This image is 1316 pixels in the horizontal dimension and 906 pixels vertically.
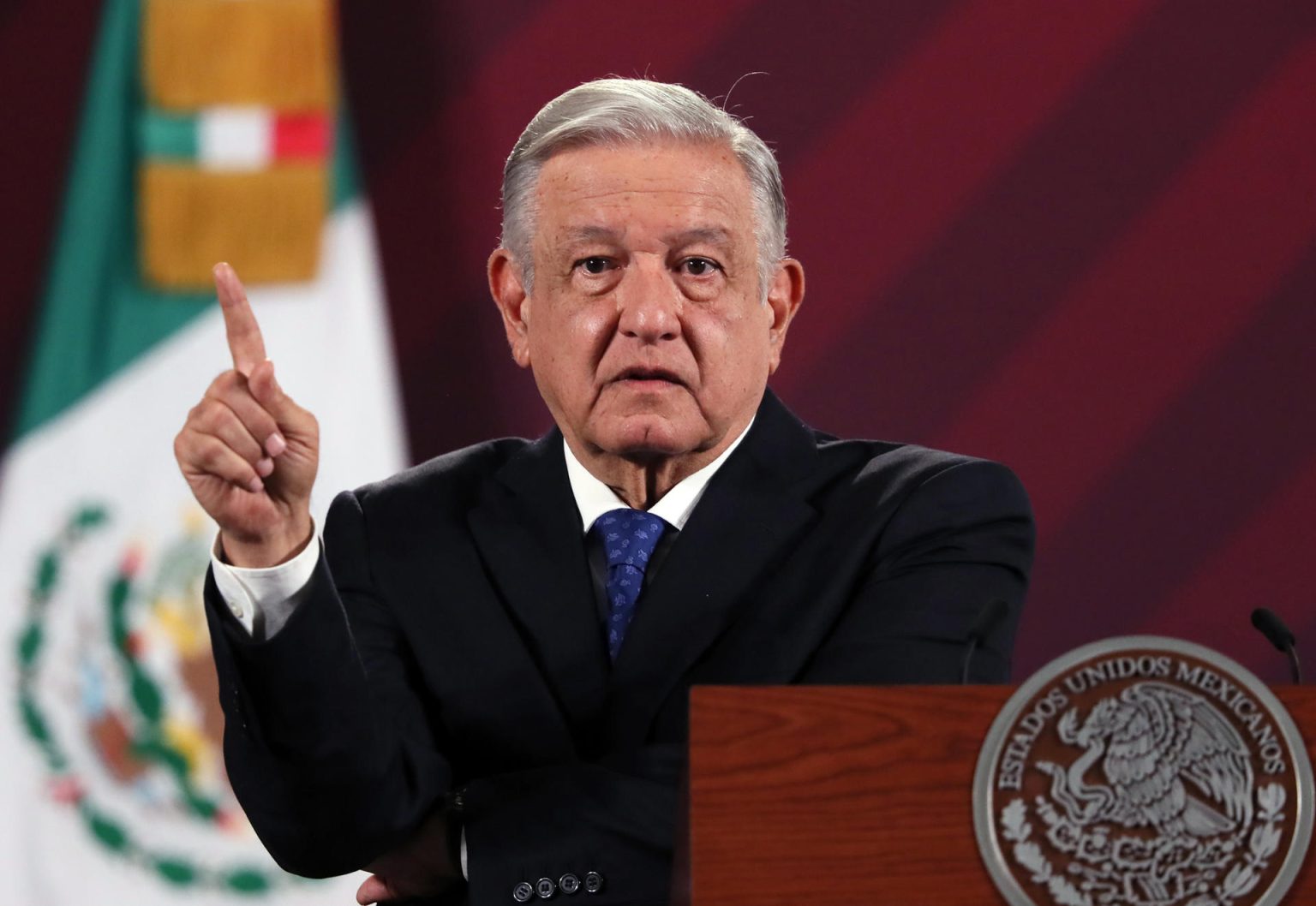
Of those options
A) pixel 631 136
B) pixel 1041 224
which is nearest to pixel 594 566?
pixel 631 136

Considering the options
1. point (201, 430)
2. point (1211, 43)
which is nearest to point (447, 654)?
point (201, 430)

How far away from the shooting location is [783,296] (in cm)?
247

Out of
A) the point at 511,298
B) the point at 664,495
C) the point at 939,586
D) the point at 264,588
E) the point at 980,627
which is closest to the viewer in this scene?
the point at 980,627

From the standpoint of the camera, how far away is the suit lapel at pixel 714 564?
2.03 meters

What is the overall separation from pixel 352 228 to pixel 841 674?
5.43 feet

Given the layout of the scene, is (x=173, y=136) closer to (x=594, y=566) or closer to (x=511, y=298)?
(x=511, y=298)

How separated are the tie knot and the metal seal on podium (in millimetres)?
901

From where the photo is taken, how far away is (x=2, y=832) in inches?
118

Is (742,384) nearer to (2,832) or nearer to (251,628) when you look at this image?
(251,628)

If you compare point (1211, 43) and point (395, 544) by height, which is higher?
point (1211, 43)

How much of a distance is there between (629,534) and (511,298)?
44 cm

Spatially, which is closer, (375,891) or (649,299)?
(375,891)

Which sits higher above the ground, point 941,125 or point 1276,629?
point 941,125

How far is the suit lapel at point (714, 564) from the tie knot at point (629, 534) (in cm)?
6
